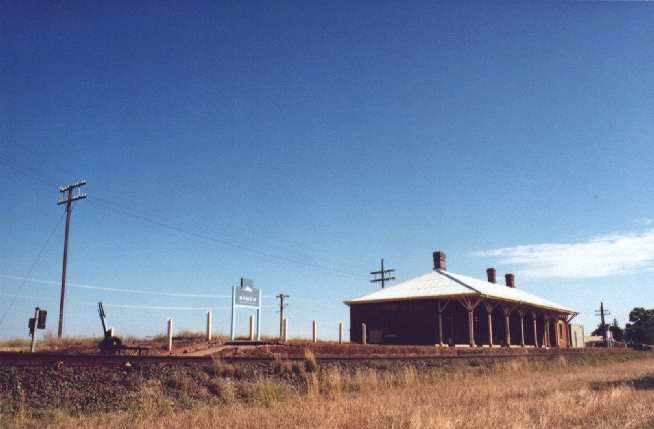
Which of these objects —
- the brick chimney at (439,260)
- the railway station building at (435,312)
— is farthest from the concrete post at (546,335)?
the brick chimney at (439,260)

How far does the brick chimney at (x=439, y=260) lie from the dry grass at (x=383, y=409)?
2109 cm

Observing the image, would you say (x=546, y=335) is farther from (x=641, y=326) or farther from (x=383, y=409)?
(x=641, y=326)

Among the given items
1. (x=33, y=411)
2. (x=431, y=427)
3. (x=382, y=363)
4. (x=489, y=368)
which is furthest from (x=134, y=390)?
(x=489, y=368)

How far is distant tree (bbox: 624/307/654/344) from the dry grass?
74.1 m

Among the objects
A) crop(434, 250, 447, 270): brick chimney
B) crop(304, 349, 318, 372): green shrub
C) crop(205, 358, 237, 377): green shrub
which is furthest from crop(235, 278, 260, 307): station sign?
crop(434, 250, 447, 270): brick chimney

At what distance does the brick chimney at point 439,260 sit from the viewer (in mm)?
32969

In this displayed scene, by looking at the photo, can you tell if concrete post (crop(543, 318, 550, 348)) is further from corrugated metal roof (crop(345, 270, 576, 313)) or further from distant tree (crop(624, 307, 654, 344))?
distant tree (crop(624, 307, 654, 344))

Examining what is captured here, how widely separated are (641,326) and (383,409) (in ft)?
271

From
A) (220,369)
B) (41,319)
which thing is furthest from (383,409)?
(41,319)

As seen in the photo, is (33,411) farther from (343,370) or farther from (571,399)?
(571,399)

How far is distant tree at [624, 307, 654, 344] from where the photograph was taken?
73875 mm

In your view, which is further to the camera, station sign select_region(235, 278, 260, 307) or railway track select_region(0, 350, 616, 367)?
station sign select_region(235, 278, 260, 307)

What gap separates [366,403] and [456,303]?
19008 mm

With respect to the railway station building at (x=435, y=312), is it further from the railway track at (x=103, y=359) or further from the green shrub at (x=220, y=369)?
the green shrub at (x=220, y=369)
